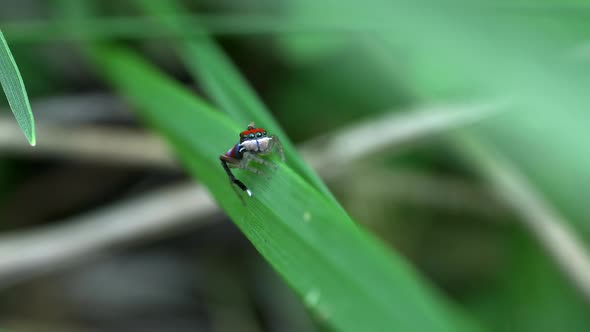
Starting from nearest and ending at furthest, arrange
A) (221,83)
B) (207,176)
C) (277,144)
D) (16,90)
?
(16,90)
(277,144)
(207,176)
(221,83)

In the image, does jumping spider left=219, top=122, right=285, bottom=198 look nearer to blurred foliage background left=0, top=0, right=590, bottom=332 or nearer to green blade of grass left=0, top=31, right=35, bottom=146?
blurred foliage background left=0, top=0, right=590, bottom=332

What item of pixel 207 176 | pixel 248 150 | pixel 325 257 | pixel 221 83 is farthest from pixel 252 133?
pixel 325 257

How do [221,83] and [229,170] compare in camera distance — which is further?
[221,83]

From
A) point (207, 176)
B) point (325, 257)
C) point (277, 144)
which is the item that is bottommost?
point (325, 257)

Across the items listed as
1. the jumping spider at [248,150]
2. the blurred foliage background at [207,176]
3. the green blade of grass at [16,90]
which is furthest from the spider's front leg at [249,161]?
the green blade of grass at [16,90]

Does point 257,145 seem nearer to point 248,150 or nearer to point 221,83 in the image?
point 248,150

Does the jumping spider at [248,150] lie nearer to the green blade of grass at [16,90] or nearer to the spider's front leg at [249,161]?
the spider's front leg at [249,161]

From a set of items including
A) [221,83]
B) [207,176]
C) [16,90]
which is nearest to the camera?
[16,90]
